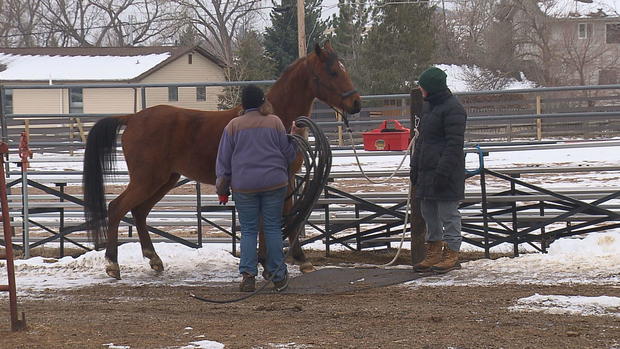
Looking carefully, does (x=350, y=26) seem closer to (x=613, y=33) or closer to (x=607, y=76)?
(x=607, y=76)

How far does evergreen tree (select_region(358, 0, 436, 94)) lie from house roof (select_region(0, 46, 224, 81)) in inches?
320

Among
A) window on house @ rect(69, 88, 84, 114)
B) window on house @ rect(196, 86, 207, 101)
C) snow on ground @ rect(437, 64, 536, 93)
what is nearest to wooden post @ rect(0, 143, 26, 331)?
window on house @ rect(196, 86, 207, 101)

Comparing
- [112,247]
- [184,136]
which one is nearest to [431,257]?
[184,136]

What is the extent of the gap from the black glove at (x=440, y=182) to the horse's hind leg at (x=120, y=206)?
8.95ft

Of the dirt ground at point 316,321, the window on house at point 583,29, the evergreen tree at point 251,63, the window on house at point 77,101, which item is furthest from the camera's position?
the window on house at point 583,29

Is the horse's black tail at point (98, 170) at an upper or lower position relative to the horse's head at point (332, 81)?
lower

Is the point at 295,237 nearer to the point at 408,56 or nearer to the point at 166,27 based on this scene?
the point at 408,56

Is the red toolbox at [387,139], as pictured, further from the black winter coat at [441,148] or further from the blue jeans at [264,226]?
the blue jeans at [264,226]

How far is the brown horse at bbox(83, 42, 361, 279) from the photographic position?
8.69 meters

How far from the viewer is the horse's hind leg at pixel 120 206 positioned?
29.0 feet

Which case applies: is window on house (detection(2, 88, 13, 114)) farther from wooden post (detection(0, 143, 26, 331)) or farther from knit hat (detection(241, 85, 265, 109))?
wooden post (detection(0, 143, 26, 331))

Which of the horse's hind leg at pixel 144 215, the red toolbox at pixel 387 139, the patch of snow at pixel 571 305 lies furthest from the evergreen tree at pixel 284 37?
the patch of snow at pixel 571 305

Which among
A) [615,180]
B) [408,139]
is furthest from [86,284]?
[615,180]

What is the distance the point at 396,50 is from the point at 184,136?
26981mm
